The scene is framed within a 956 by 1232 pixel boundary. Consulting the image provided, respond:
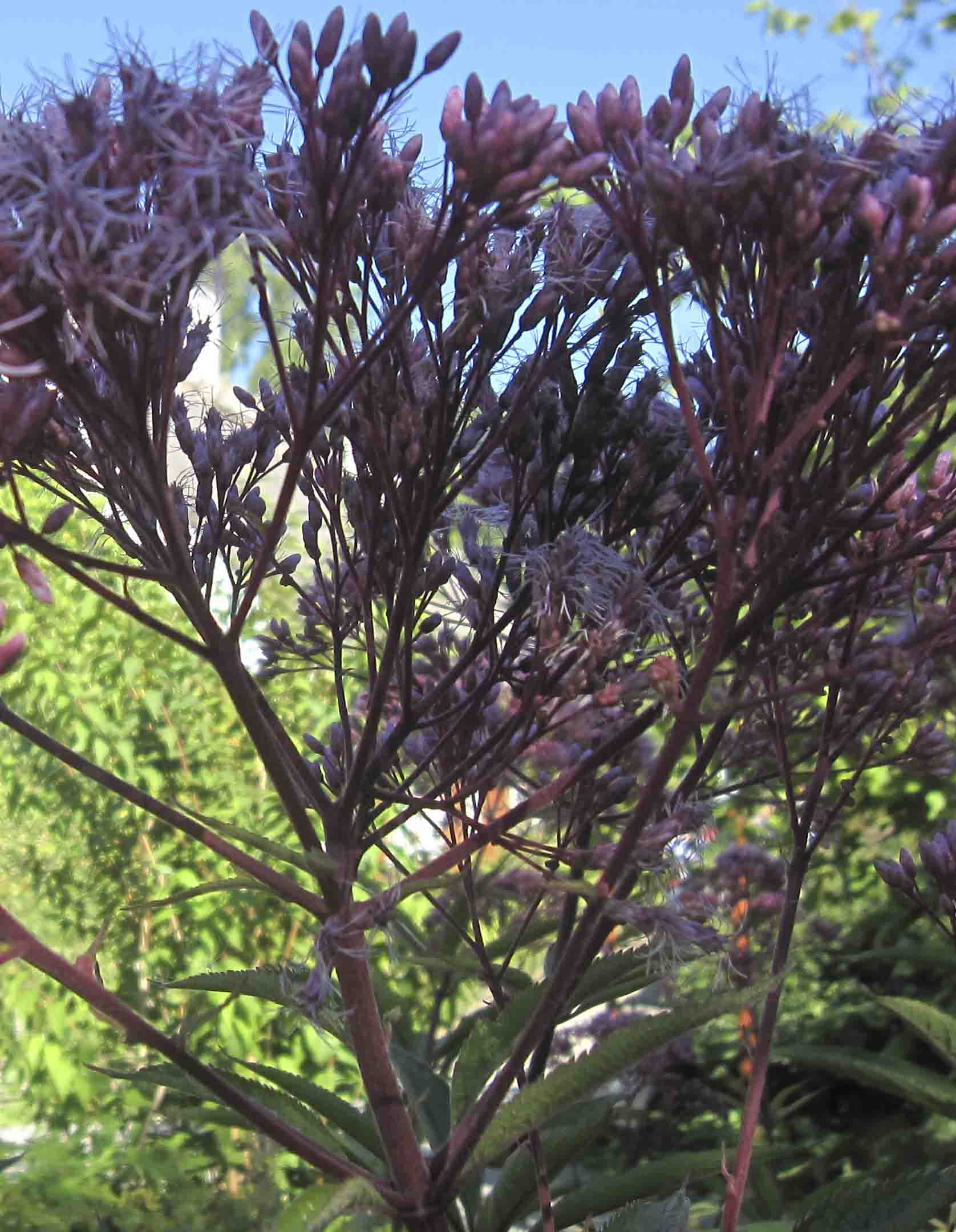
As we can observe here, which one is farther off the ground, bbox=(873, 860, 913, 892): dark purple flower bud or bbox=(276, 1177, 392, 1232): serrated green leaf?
bbox=(873, 860, 913, 892): dark purple flower bud

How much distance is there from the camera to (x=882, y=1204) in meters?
1.26

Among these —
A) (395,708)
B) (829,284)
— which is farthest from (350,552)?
(829,284)

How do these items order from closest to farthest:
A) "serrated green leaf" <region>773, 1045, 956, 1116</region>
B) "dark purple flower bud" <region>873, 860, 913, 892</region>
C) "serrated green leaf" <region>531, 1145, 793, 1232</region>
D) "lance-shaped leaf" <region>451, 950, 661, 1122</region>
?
"lance-shaped leaf" <region>451, 950, 661, 1122</region> → "serrated green leaf" <region>531, 1145, 793, 1232</region> → "dark purple flower bud" <region>873, 860, 913, 892</region> → "serrated green leaf" <region>773, 1045, 956, 1116</region>

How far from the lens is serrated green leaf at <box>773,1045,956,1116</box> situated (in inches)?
66.1

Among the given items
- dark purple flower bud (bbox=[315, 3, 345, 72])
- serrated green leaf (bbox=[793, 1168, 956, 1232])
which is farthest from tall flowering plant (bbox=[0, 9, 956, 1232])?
serrated green leaf (bbox=[793, 1168, 956, 1232])

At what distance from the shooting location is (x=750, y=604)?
1.07 meters

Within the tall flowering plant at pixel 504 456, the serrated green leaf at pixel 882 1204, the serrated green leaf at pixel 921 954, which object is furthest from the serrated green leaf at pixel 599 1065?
the serrated green leaf at pixel 921 954

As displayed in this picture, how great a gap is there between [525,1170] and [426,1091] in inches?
6.5

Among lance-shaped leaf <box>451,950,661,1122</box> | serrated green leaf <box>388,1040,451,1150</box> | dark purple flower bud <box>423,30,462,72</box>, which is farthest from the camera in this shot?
serrated green leaf <box>388,1040,451,1150</box>

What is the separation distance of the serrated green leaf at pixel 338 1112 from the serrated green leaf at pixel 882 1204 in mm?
430

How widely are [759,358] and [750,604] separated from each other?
0.77 ft

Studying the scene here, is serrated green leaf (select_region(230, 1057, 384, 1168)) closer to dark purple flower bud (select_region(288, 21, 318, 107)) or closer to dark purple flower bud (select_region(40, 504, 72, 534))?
dark purple flower bud (select_region(40, 504, 72, 534))

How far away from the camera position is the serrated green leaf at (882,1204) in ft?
4.01

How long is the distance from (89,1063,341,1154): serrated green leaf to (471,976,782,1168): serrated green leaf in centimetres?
24
